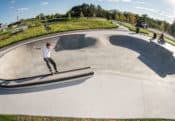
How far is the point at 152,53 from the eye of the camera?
1903 centimetres

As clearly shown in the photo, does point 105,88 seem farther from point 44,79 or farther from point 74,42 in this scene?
point 74,42

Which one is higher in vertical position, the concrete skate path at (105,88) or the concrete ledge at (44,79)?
the concrete ledge at (44,79)

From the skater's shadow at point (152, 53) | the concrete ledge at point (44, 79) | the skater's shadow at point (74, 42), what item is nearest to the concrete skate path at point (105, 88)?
the skater's shadow at point (152, 53)

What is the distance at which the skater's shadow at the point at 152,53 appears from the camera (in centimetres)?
1536

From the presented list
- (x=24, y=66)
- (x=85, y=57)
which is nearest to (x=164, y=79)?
(x=85, y=57)

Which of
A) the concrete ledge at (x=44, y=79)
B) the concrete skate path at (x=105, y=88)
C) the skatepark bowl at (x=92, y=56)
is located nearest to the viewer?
the concrete skate path at (x=105, y=88)

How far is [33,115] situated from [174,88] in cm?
717

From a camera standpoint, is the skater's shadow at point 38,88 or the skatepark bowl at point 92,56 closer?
the skater's shadow at point 38,88

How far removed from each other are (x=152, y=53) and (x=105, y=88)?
8556 mm

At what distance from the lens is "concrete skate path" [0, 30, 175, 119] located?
1012 cm

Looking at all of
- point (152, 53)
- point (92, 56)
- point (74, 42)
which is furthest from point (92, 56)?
point (74, 42)

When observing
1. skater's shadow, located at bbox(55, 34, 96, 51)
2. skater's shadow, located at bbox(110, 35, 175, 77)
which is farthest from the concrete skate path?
skater's shadow, located at bbox(55, 34, 96, 51)

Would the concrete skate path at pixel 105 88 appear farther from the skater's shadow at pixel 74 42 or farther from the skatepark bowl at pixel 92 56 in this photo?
the skater's shadow at pixel 74 42

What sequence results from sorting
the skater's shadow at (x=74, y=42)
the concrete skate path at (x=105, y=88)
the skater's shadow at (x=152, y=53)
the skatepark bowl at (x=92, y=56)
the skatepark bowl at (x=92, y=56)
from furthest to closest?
the skater's shadow at (x=74, y=42) < the skatepark bowl at (x=92, y=56) < the skatepark bowl at (x=92, y=56) < the skater's shadow at (x=152, y=53) < the concrete skate path at (x=105, y=88)
